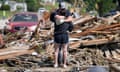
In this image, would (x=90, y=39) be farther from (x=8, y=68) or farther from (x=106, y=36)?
(x=8, y=68)

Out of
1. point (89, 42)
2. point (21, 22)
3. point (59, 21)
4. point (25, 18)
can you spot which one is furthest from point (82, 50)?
point (25, 18)

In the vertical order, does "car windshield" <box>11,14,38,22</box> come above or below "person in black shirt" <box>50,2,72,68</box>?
below

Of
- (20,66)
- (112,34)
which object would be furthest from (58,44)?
(112,34)

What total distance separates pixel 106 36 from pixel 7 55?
314 centimetres

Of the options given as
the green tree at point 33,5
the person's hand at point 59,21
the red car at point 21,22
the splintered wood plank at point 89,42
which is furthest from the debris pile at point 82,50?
the green tree at point 33,5

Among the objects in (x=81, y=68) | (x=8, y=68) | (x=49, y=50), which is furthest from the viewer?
(x=49, y=50)

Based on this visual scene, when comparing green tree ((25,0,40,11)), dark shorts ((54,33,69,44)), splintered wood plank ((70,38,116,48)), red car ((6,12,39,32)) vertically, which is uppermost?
dark shorts ((54,33,69,44))

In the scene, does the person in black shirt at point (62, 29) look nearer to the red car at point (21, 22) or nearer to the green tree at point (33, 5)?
the red car at point (21, 22)

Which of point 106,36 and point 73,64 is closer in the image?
point 73,64

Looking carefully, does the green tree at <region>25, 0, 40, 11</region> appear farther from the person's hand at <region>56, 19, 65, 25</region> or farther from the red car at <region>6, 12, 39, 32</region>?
the person's hand at <region>56, 19, 65, 25</region>

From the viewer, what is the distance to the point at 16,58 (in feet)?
48.5

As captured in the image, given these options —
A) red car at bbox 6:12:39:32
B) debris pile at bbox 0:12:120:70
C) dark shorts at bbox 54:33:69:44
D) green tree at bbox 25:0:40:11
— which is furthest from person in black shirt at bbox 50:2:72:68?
green tree at bbox 25:0:40:11

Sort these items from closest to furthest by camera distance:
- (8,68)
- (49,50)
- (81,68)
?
(81,68) → (8,68) → (49,50)

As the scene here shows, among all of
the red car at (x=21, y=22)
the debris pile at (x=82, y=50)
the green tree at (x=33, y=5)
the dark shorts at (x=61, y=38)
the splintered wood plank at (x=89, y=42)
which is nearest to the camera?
the dark shorts at (x=61, y=38)
